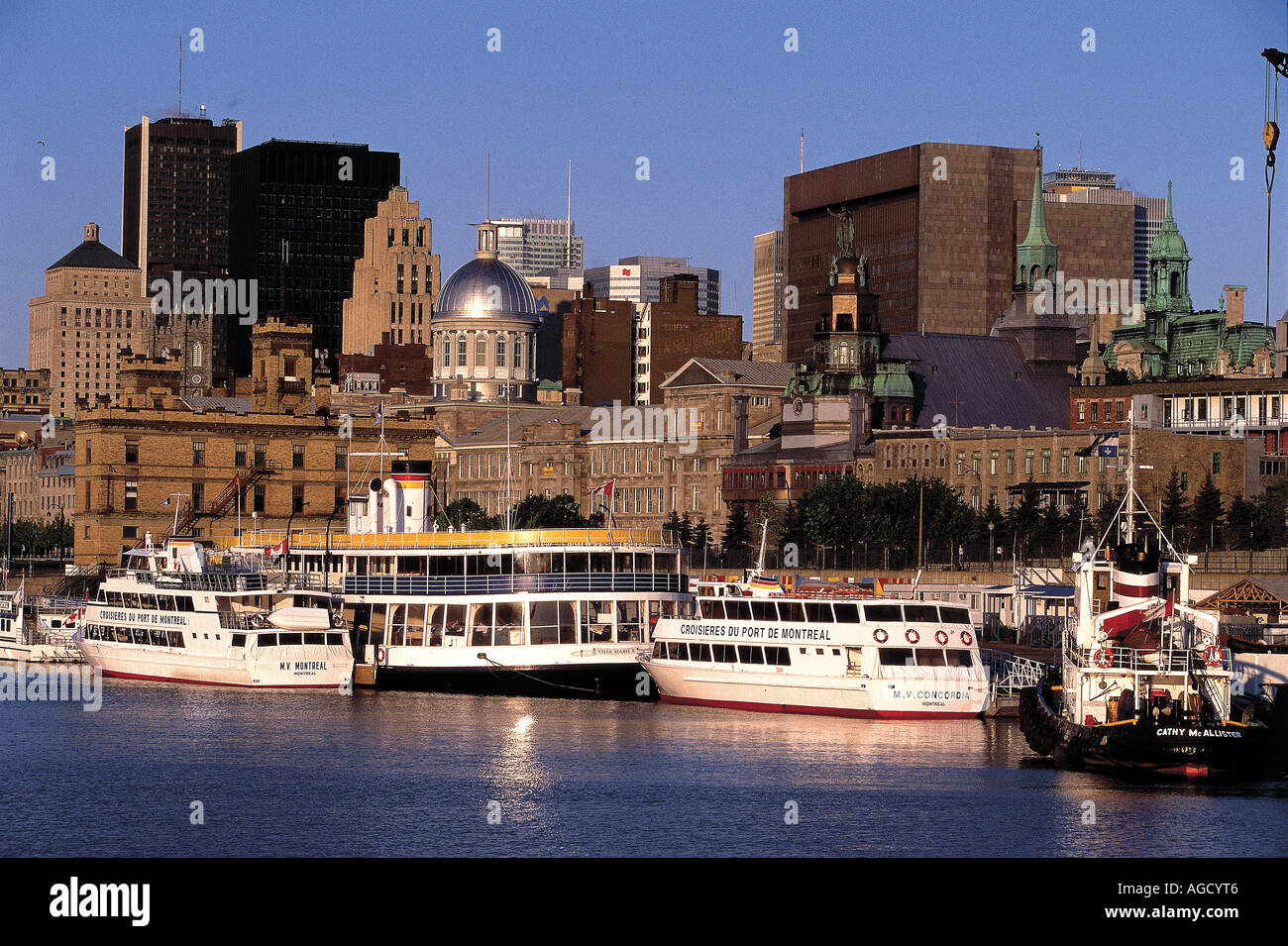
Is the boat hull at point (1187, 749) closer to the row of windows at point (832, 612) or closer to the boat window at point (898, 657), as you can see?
the row of windows at point (832, 612)

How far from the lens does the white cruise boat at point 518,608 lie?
106 metres

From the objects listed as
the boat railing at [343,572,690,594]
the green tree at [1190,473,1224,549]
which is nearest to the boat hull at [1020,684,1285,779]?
the boat railing at [343,572,690,594]

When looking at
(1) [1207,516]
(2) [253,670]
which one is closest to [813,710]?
(2) [253,670]

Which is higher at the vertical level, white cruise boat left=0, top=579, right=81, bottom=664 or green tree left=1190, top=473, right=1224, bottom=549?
green tree left=1190, top=473, right=1224, bottom=549

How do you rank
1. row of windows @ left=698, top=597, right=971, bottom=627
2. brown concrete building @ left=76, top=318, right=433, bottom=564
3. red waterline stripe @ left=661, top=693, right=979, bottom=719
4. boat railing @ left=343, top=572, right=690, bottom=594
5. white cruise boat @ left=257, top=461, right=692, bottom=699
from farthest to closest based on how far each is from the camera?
1. brown concrete building @ left=76, top=318, right=433, bottom=564
2. boat railing @ left=343, top=572, right=690, bottom=594
3. white cruise boat @ left=257, top=461, right=692, bottom=699
4. row of windows @ left=698, top=597, right=971, bottom=627
5. red waterline stripe @ left=661, top=693, right=979, bottom=719

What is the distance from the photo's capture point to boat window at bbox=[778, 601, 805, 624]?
95.0 metres

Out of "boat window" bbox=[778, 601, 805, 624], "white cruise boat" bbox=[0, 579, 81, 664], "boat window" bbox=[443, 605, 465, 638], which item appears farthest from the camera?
"white cruise boat" bbox=[0, 579, 81, 664]

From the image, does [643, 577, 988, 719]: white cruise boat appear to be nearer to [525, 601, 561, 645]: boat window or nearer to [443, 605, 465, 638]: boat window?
[525, 601, 561, 645]: boat window

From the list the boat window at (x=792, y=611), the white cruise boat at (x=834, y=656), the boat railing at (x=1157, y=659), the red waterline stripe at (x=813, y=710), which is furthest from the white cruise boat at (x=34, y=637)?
the boat railing at (x=1157, y=659)

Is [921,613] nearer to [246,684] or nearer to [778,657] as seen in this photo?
[778,657]

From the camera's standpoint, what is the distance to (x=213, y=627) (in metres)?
112

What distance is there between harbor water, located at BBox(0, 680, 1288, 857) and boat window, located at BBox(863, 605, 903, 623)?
414 centimetres

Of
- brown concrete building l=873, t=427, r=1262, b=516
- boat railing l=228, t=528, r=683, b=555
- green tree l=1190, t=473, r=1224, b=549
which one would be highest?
brown concrete building l=873, t=427, r=1262, b=516
